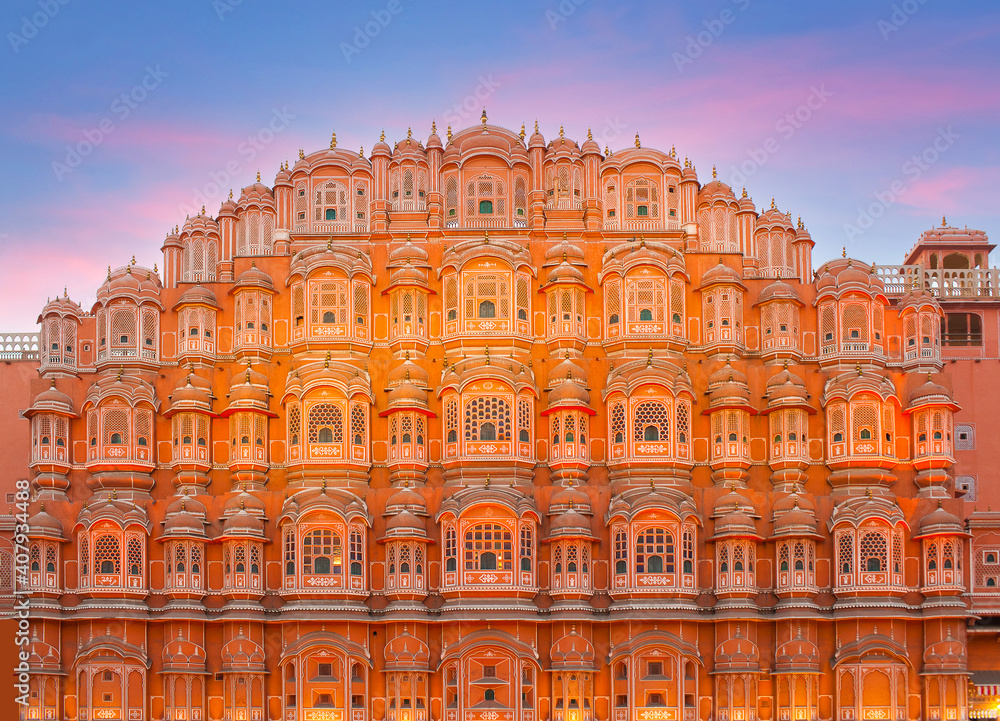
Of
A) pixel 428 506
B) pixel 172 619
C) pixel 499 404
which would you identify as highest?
pixel 499 404

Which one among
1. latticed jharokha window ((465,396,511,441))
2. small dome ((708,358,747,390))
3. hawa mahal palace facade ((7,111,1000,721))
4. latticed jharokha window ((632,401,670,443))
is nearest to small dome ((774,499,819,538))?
hawa mahal palace facade ((7,111,1000,721))

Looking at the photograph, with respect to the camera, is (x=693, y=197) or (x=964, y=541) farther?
(x=693, y=197)

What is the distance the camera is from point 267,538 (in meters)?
42.8

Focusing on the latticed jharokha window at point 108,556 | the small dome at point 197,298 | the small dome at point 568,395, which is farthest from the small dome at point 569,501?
the latticed jharokha window at point 108,556

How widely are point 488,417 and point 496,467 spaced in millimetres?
1733

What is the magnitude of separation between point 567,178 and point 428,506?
13.2 metres

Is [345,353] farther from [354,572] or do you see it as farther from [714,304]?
[714,304]

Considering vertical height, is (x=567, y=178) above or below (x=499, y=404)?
above

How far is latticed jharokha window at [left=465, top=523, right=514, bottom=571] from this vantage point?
138 ft

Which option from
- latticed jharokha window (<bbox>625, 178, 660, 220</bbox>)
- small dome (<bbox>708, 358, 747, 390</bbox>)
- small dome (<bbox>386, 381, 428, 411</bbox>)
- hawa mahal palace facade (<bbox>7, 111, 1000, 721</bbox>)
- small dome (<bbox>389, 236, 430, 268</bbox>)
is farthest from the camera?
latticed jharokha window (<bbox>625, 178, 660, 220</bbox>)

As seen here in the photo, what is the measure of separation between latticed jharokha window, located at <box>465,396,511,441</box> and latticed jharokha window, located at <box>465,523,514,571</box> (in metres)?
3.29

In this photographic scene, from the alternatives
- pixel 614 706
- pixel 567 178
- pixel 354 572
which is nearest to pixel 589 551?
pixel 614 706

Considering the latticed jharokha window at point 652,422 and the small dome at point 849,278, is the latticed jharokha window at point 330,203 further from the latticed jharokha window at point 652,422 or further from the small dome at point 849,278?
the small dome at point 849,278

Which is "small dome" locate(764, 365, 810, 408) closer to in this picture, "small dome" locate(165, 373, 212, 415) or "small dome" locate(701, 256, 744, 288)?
"small dome" locate(701, 256, 744, 288)
